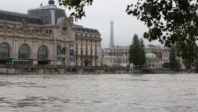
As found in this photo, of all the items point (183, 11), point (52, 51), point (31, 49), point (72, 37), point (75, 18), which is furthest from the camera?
point (72, 37)

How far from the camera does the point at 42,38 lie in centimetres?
14488

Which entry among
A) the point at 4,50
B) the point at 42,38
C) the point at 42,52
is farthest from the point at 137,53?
the point at 4,50

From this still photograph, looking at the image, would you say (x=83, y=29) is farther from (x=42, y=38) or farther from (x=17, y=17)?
(x=17, y=17)

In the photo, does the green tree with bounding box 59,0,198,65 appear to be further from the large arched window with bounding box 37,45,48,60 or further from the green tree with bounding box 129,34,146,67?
the green tree with bounding box 129,34,146,67

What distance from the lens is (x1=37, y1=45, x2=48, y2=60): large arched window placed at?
144 m

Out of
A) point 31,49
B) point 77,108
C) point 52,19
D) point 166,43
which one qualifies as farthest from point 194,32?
point 52,19

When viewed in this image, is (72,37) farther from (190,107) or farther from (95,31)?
(190,107)

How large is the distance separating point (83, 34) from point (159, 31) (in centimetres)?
16440

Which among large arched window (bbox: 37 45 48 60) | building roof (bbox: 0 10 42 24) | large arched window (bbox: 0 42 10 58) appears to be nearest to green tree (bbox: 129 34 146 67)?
large arched window (bbox: 37 45 48 60)

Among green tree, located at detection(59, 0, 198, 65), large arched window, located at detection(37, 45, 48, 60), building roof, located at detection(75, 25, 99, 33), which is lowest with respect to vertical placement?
green tree, located at detection(59, 0, 198, 65)

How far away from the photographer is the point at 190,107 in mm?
25422

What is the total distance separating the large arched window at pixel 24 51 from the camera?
136425mm

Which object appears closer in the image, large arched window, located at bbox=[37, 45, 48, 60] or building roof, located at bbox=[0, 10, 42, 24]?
building roof, located at bbox=[0, 10, 42, 24]

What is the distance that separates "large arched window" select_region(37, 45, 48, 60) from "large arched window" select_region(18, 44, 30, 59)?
488 centimetres
